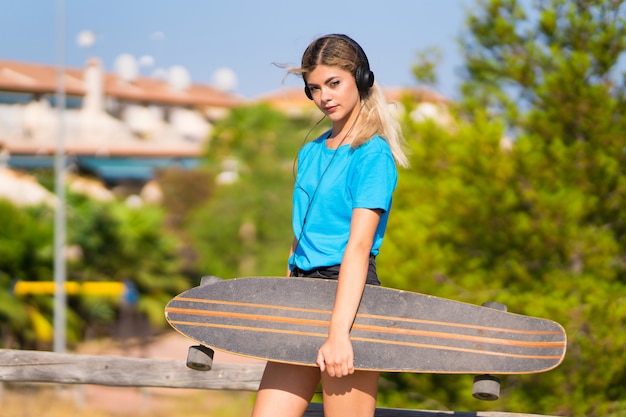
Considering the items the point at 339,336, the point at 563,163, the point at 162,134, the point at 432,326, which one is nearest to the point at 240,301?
the point at 339,336

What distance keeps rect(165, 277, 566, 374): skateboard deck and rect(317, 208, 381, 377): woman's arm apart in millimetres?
108

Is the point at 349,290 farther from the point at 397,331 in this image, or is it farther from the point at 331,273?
the point at 397,331

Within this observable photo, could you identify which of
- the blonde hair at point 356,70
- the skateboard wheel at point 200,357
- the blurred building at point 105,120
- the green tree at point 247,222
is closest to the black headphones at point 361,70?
the blonde hair at point 356,70

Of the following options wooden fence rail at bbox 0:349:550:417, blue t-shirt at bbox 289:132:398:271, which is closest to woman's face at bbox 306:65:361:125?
blue t-shirt at bbox 289:132:398:271

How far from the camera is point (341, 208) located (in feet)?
7.05

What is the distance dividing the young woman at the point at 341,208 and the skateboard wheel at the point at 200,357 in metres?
0.21

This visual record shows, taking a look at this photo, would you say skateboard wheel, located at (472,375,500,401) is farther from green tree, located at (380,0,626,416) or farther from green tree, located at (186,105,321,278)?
green tree, located at (186,105,321,278)

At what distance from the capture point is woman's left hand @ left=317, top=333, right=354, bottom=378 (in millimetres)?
2078

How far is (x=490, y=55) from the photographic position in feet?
34.4

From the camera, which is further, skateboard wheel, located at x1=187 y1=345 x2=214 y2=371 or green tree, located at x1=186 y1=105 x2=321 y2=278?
green tree, located at x1=186 y1=105 x2=321 y2=278

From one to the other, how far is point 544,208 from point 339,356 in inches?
291

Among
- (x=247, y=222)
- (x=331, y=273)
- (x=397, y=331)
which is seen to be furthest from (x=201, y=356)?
(x=247, y=222)

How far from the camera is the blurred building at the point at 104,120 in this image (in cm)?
4834

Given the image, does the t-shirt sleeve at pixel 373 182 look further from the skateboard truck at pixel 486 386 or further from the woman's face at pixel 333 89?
the skateboard truck at pixel 486 386
